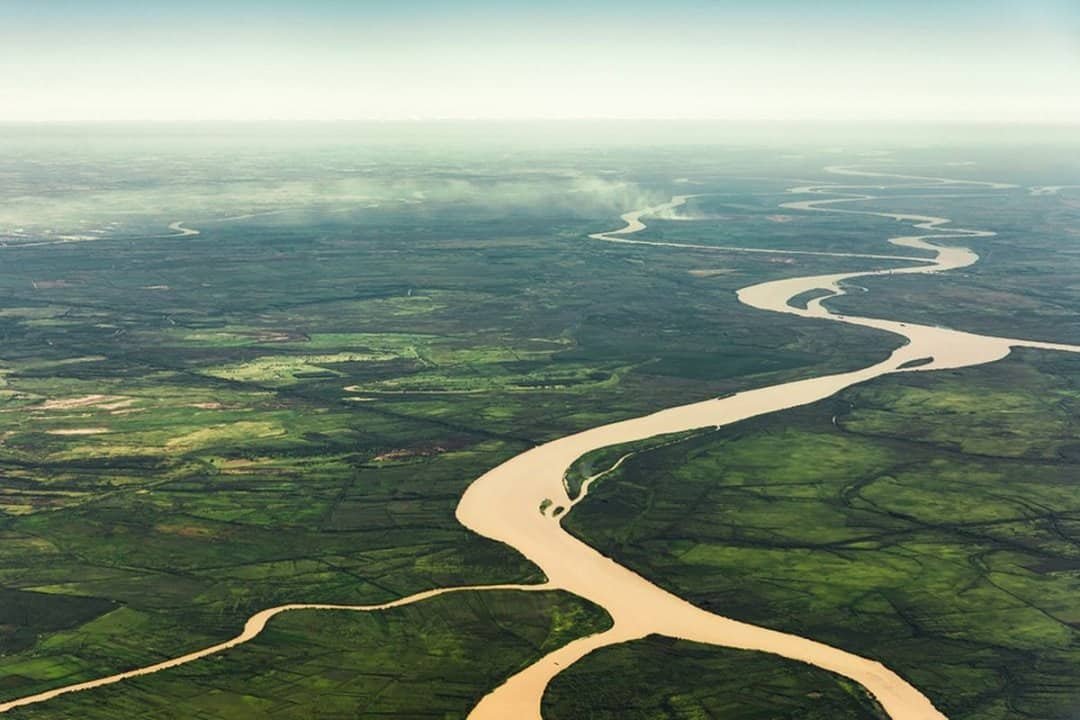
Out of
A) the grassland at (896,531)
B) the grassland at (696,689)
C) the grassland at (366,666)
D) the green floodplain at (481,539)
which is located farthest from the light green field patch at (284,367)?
the grassland at (696,689)

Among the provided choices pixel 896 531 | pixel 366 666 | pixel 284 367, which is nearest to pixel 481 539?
pixel 366 666

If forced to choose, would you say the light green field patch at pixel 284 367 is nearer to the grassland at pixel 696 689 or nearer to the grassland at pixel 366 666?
the grassland at pixel 366 666

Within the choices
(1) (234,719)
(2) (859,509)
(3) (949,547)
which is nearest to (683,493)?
(2) (859,509)

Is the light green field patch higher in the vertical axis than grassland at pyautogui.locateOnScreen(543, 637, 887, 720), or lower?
lower

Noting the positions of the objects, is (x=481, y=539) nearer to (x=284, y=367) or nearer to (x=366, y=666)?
(x=366, y=666)

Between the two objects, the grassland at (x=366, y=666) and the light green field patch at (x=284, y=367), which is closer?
the grassland at (x=366, y=666)

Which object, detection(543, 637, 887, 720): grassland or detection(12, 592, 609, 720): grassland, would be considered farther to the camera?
detection(543, 637, 887, 720): grassland

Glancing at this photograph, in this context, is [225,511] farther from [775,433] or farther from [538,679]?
[775,433]

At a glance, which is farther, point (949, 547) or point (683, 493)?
point (683, 493)

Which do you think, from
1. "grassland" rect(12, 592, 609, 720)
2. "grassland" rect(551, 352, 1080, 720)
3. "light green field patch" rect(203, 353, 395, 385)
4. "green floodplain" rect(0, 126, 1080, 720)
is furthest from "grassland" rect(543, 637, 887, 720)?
"light green field patch" rect(203, 353, 395, 385)

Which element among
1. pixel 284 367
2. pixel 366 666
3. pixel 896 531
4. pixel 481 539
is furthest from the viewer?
pixel 284 367

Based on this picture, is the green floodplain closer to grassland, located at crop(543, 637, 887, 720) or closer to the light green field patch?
grassland, located at crop(543, 637, 887, 720)
